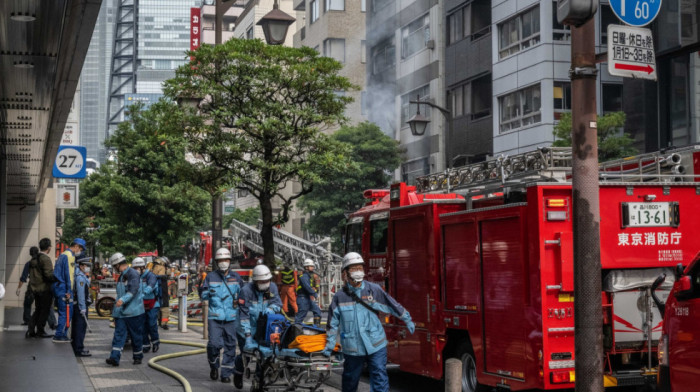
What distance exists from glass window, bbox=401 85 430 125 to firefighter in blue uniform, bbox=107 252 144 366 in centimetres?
2821

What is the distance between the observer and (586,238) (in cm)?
831

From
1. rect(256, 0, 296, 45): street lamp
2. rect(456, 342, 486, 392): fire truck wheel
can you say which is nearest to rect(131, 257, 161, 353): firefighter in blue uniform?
rect(256, 0, 296, 45): street lamp

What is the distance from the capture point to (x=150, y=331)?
18484mm

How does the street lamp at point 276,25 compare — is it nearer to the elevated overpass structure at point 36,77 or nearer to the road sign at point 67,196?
the elevated overpass structure at point 36,77

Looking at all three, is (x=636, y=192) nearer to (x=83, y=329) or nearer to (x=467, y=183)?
(x=467, y=183)

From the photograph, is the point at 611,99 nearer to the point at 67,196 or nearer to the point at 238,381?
the point at 67,196

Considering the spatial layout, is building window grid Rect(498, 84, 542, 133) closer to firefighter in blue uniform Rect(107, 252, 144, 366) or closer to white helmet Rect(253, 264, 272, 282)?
firefighter in blue uniform Rect(107, 252, 144, 366)

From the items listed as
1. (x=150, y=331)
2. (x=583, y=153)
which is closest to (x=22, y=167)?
(x=150, y=331)

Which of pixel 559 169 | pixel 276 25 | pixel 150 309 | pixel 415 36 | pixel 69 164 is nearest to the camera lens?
pixel 559 169

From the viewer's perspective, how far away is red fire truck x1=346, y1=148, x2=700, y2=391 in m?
10.4

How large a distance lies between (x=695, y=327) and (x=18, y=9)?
23.9 feet

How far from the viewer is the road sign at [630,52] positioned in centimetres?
819

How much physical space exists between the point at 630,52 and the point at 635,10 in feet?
1.25

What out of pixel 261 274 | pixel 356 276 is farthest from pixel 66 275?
pixel 356 276
